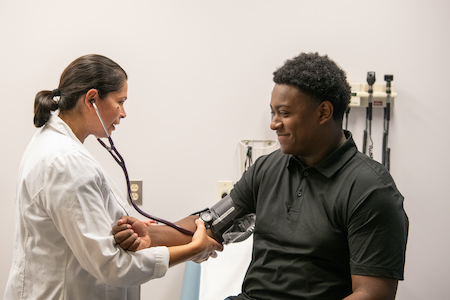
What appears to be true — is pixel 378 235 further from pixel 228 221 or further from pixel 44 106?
pixel 44 106

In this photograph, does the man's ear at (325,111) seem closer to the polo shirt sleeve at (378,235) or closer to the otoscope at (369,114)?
the polo shirt sleeve at (378,235)

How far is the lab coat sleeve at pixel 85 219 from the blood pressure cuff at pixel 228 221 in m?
0.41

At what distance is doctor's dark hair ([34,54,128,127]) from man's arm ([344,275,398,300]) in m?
0.96

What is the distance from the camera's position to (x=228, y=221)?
5.63ft

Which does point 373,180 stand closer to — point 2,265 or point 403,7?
point 403,7

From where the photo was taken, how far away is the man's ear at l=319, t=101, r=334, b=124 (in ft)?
4.66

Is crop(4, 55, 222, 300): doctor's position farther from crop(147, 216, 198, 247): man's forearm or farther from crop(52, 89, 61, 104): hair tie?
crop(147, 216, 198, 247): man's forearm

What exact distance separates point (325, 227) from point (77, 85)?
0.87 meters

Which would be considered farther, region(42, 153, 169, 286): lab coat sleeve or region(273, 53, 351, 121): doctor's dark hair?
region(273, 53, 351, 121): doctor's dark hair

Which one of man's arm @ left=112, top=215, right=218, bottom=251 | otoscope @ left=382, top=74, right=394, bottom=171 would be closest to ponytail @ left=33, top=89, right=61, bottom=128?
man's arm @ left=112, top=215, right=218, bottom=251

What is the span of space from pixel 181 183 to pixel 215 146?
27 cm

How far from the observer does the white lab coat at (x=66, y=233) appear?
1.30m

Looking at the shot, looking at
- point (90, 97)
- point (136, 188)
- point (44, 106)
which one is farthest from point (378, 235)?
point (136, 188)

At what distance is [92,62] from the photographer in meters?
1.52
